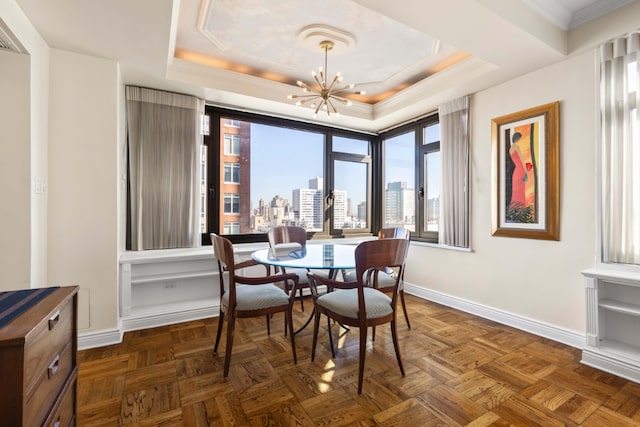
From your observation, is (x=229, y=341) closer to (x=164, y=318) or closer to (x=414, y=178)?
(x=164, y=318)

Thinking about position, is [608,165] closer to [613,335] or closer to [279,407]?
[613,335]

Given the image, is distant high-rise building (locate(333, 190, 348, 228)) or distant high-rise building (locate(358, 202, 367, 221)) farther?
distant high-rise building (locate(358, 202, 367, 221))

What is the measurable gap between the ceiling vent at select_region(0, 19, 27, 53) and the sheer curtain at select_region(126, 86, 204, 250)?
1143mm

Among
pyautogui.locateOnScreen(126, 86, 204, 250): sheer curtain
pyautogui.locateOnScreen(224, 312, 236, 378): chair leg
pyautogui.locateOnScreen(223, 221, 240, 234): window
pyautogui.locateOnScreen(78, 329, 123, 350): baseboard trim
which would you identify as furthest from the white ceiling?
pyautogui.locateOnScreen(78, 329, 123, 350): baseboard trim

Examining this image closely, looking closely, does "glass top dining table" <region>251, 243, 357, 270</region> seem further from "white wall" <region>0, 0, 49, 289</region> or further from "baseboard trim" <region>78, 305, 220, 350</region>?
A: "white wall" <region>0, 0, 49, 289</region>

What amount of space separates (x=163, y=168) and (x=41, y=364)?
104 inches

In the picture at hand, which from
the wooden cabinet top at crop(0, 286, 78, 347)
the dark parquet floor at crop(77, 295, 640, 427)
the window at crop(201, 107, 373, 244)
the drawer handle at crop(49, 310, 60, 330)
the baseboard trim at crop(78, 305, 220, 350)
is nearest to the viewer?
the wooden cabinet top at crop(0, 286, 78, 347)

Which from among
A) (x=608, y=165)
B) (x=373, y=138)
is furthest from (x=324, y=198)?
(x=608, y=165)

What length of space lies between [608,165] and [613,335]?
4.34ft

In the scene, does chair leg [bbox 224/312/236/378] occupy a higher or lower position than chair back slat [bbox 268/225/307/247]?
lower

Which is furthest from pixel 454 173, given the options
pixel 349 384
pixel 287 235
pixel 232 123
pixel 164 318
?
pixel 164 318

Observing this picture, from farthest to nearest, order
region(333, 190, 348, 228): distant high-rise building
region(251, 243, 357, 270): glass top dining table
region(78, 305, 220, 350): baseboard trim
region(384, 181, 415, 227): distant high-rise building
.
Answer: region(333, 190, 348, 228): distant high-rise building → region(384, 181, 415, 227): distant high-rise building → region(78, 305, 220, 350): baseboard trim → region(251, 243, 357, 270): glass top dining table

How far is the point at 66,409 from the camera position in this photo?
1213mm

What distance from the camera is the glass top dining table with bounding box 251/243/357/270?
212cm
